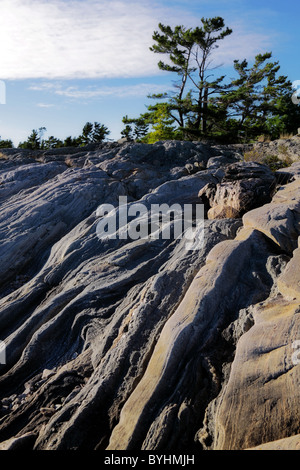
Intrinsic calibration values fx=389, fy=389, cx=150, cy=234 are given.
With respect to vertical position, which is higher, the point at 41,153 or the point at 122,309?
the point at 41,153

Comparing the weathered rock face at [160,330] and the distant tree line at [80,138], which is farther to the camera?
the distant tree line at [80,138]

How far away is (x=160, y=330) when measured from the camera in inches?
251

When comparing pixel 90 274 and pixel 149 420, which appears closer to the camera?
pixel 149 420

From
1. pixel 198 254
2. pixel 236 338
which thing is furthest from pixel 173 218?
pixel 236 338

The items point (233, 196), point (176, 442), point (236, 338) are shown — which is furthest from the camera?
point (233, 196)

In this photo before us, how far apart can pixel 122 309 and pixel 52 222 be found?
19.2 ft

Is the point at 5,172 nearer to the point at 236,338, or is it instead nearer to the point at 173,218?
the point at 173,218

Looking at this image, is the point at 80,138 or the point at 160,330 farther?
the point at 80,138

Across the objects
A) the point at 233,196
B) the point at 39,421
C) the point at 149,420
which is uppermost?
the point at 233,196

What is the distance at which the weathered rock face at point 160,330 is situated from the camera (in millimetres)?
4902

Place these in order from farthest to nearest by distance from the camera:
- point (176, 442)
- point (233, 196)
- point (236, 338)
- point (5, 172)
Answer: point (5, 172) < point (233, 196) < point (236, 338) < point (176, 442)

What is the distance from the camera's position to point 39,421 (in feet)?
19.4

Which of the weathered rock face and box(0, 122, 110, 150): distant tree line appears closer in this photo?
the weathered rock face

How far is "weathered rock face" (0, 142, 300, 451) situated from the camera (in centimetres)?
490
